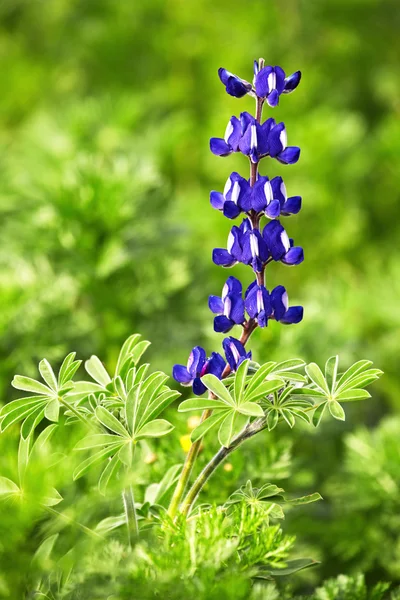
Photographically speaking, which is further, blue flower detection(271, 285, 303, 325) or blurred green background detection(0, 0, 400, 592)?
blurred green background detection(0, 0, 400, 592)

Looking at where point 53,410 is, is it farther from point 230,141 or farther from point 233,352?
point 230,141

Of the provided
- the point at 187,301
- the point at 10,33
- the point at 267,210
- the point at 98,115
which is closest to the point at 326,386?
the point at 267,210

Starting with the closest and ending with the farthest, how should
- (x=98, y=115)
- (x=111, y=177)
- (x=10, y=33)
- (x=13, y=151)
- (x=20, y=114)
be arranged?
(x=111, y=177) < (x=98, y=115) < (x=13, y=151) < (x=20, y=114) < (x=10, y=33)

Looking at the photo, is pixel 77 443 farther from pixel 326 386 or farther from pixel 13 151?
pixel 13 151

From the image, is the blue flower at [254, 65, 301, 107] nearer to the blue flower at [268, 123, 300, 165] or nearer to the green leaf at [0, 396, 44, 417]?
the blue flower at [268, 123, 300, 165]

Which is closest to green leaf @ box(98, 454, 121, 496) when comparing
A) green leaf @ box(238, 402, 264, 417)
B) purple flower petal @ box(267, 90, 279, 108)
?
green leaf @ box(238, 402, 264, 417)

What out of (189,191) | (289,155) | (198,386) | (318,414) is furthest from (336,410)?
(189,191)
